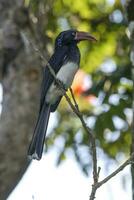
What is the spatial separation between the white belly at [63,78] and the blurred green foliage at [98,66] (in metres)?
1.17

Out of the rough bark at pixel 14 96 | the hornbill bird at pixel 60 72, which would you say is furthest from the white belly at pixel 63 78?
the rough bark at pixel 14 96

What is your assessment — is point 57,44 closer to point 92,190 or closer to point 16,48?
point 16,48

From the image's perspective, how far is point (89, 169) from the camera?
6715 millimetres

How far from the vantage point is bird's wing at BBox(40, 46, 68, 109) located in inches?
215

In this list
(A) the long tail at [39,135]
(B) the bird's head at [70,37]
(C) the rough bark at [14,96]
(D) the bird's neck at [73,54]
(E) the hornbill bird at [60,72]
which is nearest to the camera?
(A) the long tail at [39,135]

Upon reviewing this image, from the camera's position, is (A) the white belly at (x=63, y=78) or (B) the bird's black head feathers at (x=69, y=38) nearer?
(A) the white belly at (x=63, y=78)

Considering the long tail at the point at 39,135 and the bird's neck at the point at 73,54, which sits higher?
the bird's neck at the point at 73,54

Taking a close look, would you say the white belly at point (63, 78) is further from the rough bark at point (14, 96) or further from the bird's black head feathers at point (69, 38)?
the rough bark at point (14, 96)

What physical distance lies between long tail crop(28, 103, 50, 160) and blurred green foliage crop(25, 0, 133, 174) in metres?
1.32

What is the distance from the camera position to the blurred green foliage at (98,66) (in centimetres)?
676

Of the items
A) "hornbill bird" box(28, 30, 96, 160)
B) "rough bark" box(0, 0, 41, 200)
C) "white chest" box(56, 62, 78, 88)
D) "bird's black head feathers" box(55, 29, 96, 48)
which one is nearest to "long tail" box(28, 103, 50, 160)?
"hornbill bird" box(28, 30, 96, 160)

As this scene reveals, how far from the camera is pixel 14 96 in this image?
659 cm

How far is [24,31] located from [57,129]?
121 centimetres

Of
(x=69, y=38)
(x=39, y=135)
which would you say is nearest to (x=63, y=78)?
(x=69, y=38)
